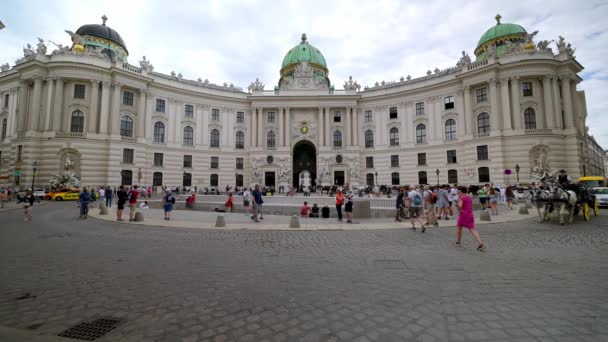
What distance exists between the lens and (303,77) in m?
48.4

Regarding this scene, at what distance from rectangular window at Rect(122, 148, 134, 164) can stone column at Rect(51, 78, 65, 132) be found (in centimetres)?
789

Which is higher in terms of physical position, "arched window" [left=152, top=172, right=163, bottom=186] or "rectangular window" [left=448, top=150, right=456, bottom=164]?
"rectangular window" [left=448, top=150, right=456, bottom=164]

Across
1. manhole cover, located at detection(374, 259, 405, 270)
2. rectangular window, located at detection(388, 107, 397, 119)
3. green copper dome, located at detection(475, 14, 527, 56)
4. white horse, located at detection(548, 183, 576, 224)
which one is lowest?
manhole cover, located at detection(374, 259, 405, 270)

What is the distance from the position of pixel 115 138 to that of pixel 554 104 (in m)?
58.4

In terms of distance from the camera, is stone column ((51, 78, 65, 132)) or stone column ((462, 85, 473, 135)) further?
stone column ((462, 85, 473, 135))

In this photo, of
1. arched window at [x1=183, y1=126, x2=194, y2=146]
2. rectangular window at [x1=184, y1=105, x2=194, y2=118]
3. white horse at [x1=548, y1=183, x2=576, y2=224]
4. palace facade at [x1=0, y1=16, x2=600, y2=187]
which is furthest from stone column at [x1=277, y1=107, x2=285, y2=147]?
white horse at [x1=548, y1=183, x2=576, y2=224]

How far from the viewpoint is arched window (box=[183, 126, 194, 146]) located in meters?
44.3

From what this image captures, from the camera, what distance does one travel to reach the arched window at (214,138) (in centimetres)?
4603

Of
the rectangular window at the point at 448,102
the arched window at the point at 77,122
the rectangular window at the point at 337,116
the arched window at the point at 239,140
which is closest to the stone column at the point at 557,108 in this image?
the rectangular window at the point at 448,102

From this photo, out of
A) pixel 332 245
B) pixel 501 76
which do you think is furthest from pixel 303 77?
pixel 332 245

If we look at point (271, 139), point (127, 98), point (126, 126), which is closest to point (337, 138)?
point (271, 139)

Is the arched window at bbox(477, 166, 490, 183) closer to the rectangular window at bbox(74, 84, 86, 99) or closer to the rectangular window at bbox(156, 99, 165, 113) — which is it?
the rectangular window at bbox(156, 99, 165, 113)

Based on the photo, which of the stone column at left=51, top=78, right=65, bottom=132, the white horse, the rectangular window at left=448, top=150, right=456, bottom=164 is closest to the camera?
the white horse

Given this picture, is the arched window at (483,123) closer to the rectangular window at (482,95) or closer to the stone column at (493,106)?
the stone column at (493,106)
